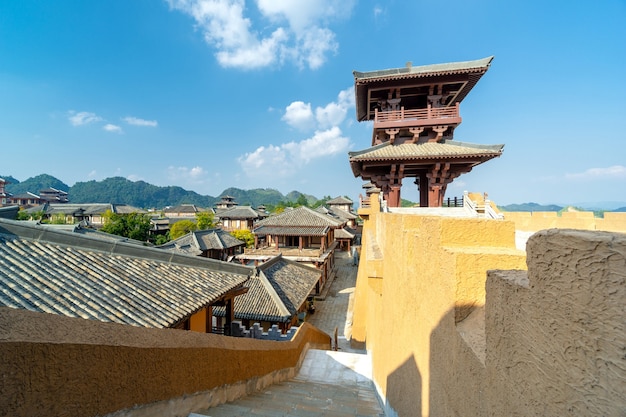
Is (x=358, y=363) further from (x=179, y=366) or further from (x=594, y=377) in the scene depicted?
(x=594, y=377)

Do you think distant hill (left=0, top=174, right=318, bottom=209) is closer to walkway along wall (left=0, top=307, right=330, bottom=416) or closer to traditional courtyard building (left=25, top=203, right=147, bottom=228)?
traditional courtyard building (left=25, top=203, right=147, bottom=228)

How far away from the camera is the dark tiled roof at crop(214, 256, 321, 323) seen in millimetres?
10594

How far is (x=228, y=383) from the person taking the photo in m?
3.17

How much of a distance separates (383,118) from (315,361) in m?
8.42

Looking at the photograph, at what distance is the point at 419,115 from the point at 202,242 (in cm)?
2119

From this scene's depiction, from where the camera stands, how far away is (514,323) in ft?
3.15

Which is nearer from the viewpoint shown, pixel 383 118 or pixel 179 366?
pixel 179 366

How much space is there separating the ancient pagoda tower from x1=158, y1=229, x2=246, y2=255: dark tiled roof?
17.4 metres

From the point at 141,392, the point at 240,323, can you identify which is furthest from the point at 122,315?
the point at 240,323

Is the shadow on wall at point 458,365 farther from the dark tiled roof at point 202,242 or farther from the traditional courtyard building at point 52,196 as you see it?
the traditional courtyard building at point 52,196

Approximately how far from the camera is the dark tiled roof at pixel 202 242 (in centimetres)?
2178

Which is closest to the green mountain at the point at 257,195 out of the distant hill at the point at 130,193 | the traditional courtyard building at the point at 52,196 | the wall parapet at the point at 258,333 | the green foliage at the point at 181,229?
the distant hill at the point at 130,193

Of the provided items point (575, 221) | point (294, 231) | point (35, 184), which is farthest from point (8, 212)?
point (35, 184)

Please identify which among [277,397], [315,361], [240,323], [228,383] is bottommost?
[240,323]
